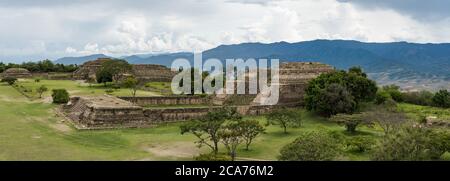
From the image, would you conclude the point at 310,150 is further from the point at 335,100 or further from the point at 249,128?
the point at 335,100

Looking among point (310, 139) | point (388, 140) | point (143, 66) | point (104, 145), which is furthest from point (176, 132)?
point (143, 66)

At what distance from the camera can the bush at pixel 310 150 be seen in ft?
62.0

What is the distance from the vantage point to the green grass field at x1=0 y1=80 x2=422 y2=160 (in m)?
22.5

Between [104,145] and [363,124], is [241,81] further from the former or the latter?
[104,145]

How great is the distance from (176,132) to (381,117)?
1307cm

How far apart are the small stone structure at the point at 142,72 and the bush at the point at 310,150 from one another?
44.9 meters

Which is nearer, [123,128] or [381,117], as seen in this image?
[381,117]

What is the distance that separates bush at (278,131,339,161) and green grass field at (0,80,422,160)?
170 cm

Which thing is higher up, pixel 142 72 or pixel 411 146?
pixel 142 72

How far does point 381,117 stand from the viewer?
28453 mm

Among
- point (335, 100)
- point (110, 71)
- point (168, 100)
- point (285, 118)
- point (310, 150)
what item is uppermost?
point (110, 71)

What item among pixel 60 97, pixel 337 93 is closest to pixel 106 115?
pixel 60 97

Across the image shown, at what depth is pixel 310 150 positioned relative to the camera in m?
19.1

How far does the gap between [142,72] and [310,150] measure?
48.3 meters
